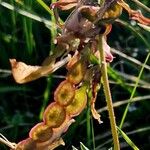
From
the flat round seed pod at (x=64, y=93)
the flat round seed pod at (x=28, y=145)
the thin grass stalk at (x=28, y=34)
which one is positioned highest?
the flat round seed pod at (x=64, y=93)

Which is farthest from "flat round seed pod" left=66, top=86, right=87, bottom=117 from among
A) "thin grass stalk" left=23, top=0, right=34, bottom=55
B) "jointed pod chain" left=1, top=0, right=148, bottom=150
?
"thin grass stalk" left=23, top=0, right=34, bottom=55

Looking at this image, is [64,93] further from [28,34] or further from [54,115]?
[28,34]

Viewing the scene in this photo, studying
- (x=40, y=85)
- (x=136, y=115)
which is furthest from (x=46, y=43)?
(x=136, y=115)

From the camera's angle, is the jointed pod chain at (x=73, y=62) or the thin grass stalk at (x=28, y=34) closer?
the jointed pod chain at (x=73, y=62)

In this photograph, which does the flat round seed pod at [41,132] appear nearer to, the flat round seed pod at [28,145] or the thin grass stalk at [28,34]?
the flat round seed pod at [28,145]

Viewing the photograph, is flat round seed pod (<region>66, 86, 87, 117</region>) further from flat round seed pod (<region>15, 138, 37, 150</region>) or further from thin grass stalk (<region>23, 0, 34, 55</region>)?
thin grass stalk (<region>23, 0, 34, 55</region>)

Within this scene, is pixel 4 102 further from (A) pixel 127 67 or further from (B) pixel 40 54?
(A) pixel 127 67

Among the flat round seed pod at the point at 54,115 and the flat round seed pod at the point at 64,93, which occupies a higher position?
the flat round seed pod at the point at 64,93

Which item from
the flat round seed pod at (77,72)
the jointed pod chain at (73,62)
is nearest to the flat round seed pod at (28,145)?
the jointed pod chain at (73,62)
